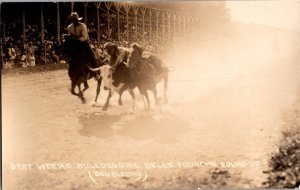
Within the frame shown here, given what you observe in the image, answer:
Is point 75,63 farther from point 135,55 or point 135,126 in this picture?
point 135,126

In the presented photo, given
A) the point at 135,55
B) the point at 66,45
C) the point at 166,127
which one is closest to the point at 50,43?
the point at 66,45

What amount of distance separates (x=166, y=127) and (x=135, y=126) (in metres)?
0.25

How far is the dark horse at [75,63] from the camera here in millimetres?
3391

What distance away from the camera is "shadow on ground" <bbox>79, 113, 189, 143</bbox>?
336 cm

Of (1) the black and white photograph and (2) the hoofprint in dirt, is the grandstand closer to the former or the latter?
(1) the black and white photograph

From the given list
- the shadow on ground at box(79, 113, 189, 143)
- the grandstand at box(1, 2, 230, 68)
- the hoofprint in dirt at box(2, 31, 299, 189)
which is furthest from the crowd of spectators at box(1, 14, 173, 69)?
the shadow on ground at box(79, 113, 189, 143)

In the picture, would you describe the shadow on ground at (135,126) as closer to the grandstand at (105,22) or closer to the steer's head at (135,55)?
the steer's head at (135,55)

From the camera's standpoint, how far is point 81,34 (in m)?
3.39

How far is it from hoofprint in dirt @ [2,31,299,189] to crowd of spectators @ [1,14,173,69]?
0.13m

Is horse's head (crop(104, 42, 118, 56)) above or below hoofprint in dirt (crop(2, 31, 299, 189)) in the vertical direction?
above

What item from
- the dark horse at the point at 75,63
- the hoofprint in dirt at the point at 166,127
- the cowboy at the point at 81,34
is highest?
the cowboy at the point at 81,34

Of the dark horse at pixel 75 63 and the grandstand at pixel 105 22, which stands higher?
the grandstand at pixel 105 22

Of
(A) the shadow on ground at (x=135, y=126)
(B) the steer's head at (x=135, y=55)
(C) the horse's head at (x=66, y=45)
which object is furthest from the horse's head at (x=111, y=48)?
(A) the shadow on ground at (x=135, y=126)

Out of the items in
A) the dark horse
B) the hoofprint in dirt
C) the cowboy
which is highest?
the cowboy
